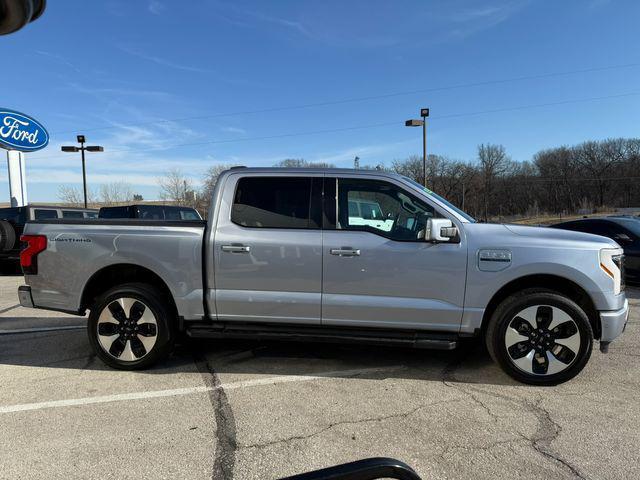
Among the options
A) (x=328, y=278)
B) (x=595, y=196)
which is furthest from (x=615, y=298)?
(x=595, y=196)

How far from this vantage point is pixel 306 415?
355 centimetres

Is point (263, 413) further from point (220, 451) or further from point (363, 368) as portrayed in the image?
point (363, 368)

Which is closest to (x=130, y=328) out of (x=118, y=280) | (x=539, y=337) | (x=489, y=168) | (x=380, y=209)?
(x=118, y=280)

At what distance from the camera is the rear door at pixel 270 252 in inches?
168

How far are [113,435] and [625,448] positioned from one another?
352 centimetres

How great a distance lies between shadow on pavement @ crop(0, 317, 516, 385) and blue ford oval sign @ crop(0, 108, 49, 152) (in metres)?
16.3

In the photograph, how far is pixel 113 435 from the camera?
10.6 feet

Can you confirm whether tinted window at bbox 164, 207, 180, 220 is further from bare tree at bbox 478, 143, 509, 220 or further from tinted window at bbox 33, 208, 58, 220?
bare tree at bbox 478, 143, 509, 220

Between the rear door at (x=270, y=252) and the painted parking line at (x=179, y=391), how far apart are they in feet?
1.77

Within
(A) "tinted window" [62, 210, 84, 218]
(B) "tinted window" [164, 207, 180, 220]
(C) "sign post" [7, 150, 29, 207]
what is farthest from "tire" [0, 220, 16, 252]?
(C) "sign post" [7, 150, 29, 207]

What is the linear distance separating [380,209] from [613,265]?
215 cm

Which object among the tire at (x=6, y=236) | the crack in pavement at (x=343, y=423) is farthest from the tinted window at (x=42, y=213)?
the crack in pavement at (x=343, y=423)

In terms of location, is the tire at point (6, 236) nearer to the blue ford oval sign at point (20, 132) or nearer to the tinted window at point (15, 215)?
the tinted window at point (15, 215)

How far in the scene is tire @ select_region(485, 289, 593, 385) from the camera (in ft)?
13.2
